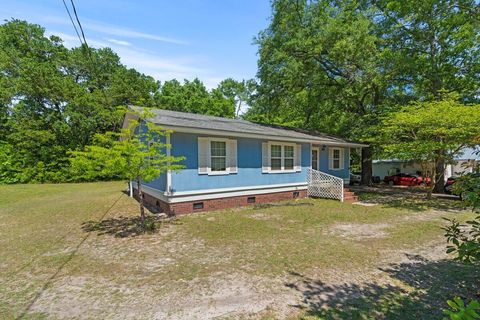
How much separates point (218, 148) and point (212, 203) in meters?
2.15

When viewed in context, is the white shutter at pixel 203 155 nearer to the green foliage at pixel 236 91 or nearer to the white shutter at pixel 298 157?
the white shutter at pixel 298 157

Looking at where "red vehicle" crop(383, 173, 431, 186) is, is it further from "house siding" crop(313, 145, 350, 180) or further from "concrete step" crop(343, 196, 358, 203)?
"concrete step" crop(343, 196, 358, 203)

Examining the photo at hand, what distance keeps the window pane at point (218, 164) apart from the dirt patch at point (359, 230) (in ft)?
15.0

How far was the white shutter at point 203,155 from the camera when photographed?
9289 millimetres

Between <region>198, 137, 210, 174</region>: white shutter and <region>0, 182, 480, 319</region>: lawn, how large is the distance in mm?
1830

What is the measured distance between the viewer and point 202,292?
3.88 metres

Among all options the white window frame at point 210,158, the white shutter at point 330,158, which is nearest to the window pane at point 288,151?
the white window frame at point 210,158

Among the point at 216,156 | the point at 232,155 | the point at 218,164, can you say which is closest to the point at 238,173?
the point at 232,155

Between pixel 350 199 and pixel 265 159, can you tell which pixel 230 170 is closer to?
pixel 265 159

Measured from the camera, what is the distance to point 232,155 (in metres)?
Answer: 10.1

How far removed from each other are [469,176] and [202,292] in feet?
12.8

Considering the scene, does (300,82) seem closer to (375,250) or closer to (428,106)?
(428,106)

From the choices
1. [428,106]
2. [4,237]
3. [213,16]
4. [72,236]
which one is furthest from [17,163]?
[428,106]

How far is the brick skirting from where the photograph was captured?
8.88 m
